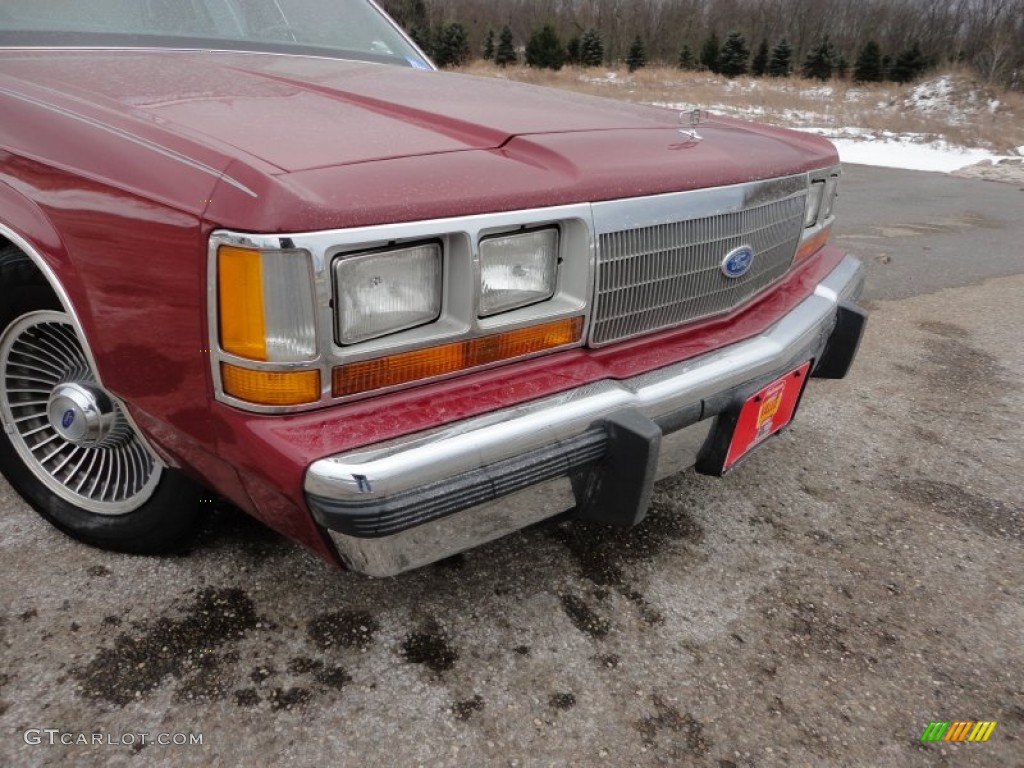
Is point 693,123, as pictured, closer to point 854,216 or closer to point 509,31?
point 854,216

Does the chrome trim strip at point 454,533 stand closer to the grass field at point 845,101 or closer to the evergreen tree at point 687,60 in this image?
the grass field at point 845,101

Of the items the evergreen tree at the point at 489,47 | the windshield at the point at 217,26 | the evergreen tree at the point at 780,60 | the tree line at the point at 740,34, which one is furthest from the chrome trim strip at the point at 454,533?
the evergreen tree at the point at 489,47

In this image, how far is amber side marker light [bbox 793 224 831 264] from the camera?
2490 millimetres

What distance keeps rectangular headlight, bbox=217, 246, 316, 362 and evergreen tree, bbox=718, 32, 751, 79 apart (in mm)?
40930

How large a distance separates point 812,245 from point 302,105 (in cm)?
178

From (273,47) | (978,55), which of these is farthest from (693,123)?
(978,55)

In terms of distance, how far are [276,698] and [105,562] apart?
73 cm

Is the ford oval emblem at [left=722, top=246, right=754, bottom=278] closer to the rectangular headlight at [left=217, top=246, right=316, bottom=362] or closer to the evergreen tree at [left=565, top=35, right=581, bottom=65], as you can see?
the rectangular headlight at [left=217, top=246, right=316, bottom=362]

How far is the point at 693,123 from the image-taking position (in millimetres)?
2164

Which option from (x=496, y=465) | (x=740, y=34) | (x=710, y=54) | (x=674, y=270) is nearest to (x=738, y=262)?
(x=674, y=270)

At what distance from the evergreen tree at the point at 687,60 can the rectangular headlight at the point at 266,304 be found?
4178 centimetres

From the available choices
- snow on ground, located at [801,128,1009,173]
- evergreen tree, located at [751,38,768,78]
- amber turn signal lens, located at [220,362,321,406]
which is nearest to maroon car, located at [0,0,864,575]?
amber turn signal lens, located at [220,362,321,406]

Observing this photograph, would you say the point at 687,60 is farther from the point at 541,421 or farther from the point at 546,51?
the point at 541,421

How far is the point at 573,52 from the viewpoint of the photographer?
40.8 meters
